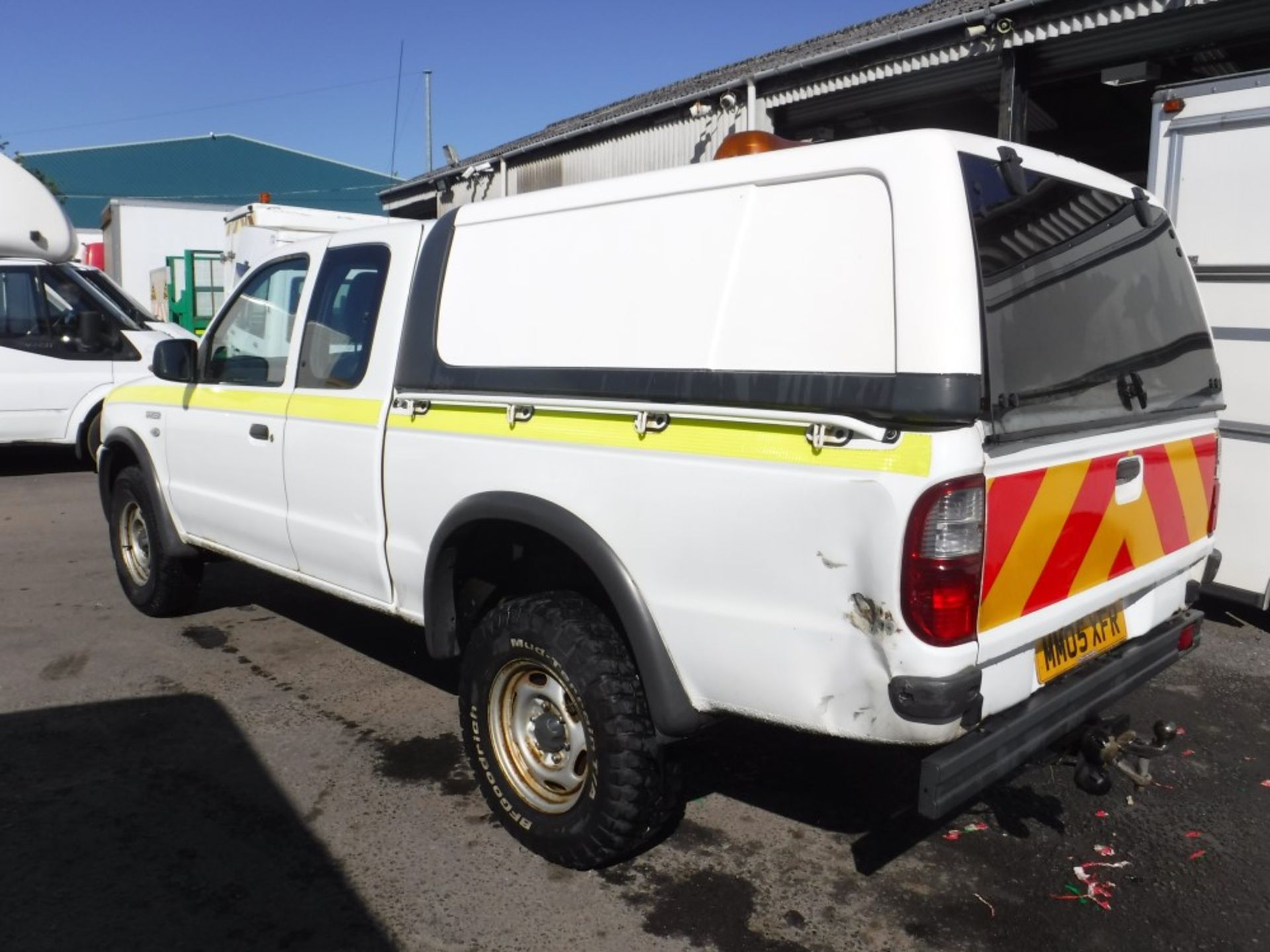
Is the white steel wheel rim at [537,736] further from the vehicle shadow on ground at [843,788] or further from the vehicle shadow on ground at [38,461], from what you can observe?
the vehicle shadow on ground at [38,461]

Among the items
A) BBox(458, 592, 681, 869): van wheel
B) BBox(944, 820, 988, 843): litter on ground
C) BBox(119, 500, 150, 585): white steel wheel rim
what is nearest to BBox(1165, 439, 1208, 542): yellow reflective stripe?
BBox(944, 820, 988, 843): litter on ground

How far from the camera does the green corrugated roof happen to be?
46.0m

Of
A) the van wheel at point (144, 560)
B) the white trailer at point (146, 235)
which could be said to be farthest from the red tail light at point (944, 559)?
the white trailer at point (146, 235)

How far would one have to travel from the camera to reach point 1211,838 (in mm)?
3541

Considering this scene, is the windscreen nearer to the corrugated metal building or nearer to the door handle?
the corrugated metal building

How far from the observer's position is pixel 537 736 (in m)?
3.41

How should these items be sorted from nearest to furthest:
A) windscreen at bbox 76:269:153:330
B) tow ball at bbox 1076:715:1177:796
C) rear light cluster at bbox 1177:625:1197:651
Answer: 1. tow ball at bbox 1076:715:1177:796
2. rear light cluster at bbox 1177:625:1197:651
3. windscreen at bbox 76:269:153:330

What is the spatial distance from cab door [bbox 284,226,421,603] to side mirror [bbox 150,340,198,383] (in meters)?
0.93

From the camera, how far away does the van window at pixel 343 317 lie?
4.02 meters

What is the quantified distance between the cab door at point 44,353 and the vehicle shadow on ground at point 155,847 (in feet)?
23.2

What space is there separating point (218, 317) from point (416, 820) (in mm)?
2549

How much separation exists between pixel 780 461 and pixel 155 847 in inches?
93.1

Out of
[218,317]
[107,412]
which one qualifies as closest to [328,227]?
[107,412]

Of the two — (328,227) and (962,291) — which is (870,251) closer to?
(962,291)
